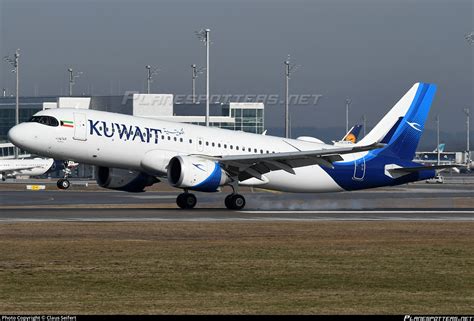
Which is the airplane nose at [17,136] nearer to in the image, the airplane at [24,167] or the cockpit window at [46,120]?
the cockpit window at [46,120]

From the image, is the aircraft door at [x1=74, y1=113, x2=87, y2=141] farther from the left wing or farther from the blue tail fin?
the blue tail fin

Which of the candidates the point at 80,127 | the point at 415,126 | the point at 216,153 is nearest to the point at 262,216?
the point at 216,153

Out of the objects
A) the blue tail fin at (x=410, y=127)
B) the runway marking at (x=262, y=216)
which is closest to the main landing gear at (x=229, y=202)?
the runway marking at (x=262, y=216)

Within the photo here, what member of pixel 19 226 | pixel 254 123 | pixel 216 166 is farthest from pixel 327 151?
pixel 254 123

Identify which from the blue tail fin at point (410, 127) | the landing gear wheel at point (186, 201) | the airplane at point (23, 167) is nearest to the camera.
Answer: the landing gear wheel at point (186, 201)

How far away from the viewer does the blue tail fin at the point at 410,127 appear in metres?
53.5

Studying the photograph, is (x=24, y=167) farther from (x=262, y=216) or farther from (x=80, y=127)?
(x=262, y=216)

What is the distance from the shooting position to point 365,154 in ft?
174

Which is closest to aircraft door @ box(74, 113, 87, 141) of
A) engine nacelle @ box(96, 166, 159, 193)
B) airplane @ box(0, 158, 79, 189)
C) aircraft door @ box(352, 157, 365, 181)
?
engine nacelle @ box(96, 166, 159, 193)

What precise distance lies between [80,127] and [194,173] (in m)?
5.90

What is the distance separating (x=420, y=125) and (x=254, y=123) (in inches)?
4471

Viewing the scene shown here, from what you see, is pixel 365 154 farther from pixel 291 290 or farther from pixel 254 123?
pixel 254 123

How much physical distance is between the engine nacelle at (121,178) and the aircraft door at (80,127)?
Result: 4.01m

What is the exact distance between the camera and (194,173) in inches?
1797
